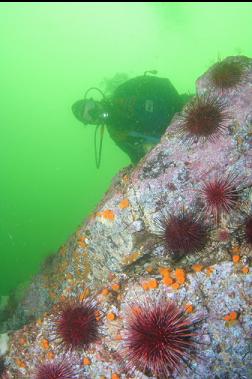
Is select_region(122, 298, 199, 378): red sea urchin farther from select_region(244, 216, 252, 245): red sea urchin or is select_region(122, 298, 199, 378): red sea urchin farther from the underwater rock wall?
select_region(244, 216, 252, 245): red sea urchin

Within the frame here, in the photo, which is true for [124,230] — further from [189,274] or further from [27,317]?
[27,317]

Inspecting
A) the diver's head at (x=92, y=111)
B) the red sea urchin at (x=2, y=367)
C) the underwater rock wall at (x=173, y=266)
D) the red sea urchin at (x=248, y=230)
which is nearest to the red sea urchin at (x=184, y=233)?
the underwater rock wall at (x=173, y=266)

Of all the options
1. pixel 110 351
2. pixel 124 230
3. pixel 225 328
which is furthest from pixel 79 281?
pixel 225 328

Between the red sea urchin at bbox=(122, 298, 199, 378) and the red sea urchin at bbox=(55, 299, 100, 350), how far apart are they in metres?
0.78

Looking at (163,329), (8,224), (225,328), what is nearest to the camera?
(163,329)

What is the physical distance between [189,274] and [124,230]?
1594mm

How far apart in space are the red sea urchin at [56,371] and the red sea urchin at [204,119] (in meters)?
4.04

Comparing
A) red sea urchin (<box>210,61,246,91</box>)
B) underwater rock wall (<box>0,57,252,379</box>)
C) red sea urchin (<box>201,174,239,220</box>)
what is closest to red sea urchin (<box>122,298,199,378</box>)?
underwater rock wall (<box>0,57,252,379</box>)

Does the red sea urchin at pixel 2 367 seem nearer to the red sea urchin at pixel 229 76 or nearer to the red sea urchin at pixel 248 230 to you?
the red sea urchin at pixel 248 230

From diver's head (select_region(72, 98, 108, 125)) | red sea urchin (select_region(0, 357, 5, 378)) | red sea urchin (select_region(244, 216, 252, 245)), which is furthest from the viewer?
diver's head (select_region(72, 98, 108, 125))

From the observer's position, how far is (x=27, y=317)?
8.16 metres

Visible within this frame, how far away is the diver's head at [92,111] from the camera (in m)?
8.70

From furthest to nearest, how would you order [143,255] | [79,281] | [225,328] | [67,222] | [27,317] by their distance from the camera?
1. [67,222]
2. [27,317]
3. [79,281]
4. [143,255]
5. [225,328]

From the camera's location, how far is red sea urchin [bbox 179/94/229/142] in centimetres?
527
